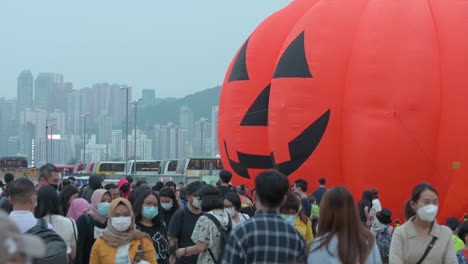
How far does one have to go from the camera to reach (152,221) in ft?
24.4

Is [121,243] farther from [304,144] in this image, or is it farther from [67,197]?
[304,144]

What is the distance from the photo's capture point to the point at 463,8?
48.2 feet

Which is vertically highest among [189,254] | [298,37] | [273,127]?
[298,37]

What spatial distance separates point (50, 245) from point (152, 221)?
1854 millimetres

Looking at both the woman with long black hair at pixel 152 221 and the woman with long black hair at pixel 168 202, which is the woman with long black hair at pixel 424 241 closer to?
the woman with long black hair at pixel 152 221

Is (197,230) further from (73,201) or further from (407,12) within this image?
(407,12)

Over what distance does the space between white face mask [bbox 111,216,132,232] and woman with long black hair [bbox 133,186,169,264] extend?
1.07 metres

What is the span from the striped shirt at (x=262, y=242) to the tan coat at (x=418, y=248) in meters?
1.30

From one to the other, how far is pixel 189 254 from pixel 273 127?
7.97 m

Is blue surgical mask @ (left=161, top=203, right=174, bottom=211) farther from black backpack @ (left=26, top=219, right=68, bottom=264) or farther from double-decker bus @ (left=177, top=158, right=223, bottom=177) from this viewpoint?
double-decker bus @ (left=177, top=158, right=223, bottom=177)

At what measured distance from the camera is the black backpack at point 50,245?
5566mm

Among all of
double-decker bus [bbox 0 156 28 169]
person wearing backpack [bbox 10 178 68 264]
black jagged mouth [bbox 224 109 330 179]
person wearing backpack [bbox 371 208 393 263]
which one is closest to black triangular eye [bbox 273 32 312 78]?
black jagged mouth [bbox 224 109 330 179]

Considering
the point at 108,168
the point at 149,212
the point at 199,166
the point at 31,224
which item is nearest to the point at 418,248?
the point at 149,212

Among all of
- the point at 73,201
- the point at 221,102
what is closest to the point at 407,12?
the point at 221,102
